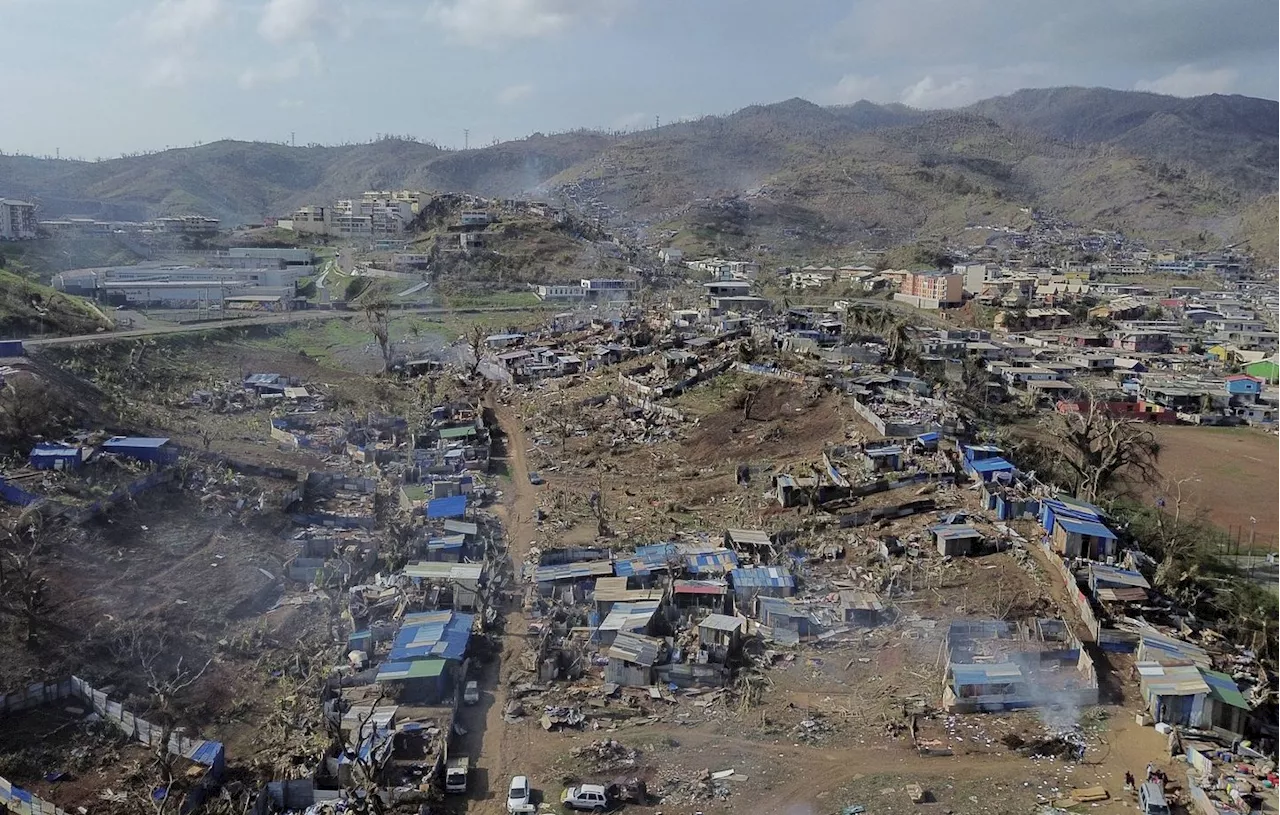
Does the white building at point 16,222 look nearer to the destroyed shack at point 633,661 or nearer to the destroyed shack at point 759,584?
the destroyed shack at point 759,584

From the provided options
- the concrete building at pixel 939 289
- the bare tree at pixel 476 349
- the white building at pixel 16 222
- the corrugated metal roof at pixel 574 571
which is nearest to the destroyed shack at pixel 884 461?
the corrugated metal roof at pixel 574 571

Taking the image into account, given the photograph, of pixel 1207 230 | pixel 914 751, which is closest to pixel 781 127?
pixel 1207 230

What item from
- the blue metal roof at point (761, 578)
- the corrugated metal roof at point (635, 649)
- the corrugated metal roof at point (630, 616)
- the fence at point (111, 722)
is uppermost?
the blue metal roof at point (761, 578)

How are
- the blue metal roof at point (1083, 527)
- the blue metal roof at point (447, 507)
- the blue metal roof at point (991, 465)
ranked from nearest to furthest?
the blue metal roof at point (1083, 527) → the blue metal roof at point (447, 507) → the blue metal roof at point (991, 465)

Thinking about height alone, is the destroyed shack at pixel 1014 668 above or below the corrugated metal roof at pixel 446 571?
below

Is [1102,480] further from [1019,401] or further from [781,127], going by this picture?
[781,127]

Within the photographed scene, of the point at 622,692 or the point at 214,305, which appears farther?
the point at 214,305
